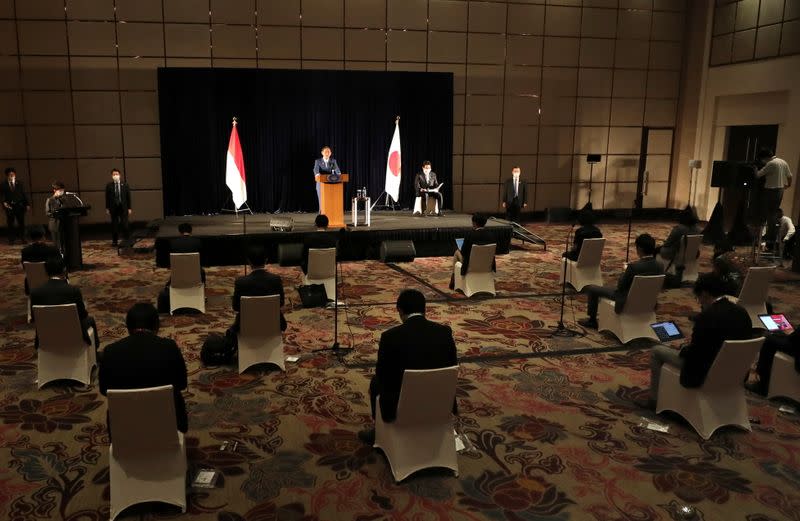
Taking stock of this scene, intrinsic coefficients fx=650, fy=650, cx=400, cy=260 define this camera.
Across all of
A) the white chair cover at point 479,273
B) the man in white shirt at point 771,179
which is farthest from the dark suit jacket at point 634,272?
the man in white shirt at point 771,179

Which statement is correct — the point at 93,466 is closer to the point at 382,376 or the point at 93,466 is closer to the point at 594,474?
the point at 382,376

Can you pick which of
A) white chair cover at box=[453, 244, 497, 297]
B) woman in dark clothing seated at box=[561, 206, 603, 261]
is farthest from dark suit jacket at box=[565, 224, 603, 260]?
white chair cover at box=[453, 244, 497, 297]

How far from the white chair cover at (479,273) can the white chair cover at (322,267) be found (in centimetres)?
178

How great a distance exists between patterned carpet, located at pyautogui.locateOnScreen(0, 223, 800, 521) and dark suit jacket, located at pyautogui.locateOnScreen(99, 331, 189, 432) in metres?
0.80

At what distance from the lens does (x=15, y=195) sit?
12.5 m

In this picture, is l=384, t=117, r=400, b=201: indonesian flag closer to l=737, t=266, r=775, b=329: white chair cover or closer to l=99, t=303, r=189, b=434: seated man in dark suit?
l=737, t=266, r=775, b=329: white chair cover

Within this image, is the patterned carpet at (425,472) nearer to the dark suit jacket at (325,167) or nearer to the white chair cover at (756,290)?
the white chair cover at (756,290)

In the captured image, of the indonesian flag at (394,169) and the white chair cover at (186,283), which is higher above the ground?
the indonesian flag at (394,169)

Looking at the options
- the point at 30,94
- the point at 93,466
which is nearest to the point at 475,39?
the point at 30,94

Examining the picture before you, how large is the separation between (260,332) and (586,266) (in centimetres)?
500

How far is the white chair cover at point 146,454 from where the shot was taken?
3.51m

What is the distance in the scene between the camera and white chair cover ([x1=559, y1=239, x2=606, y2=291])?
28.9 ft

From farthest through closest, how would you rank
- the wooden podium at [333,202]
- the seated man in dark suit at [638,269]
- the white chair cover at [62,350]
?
1. the wooden podium at [333,202]
2. the seated man in dark suit at [638,269]
3. the white chair cover at [62,350]

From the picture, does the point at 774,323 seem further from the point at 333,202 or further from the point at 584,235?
the point at 333,202
